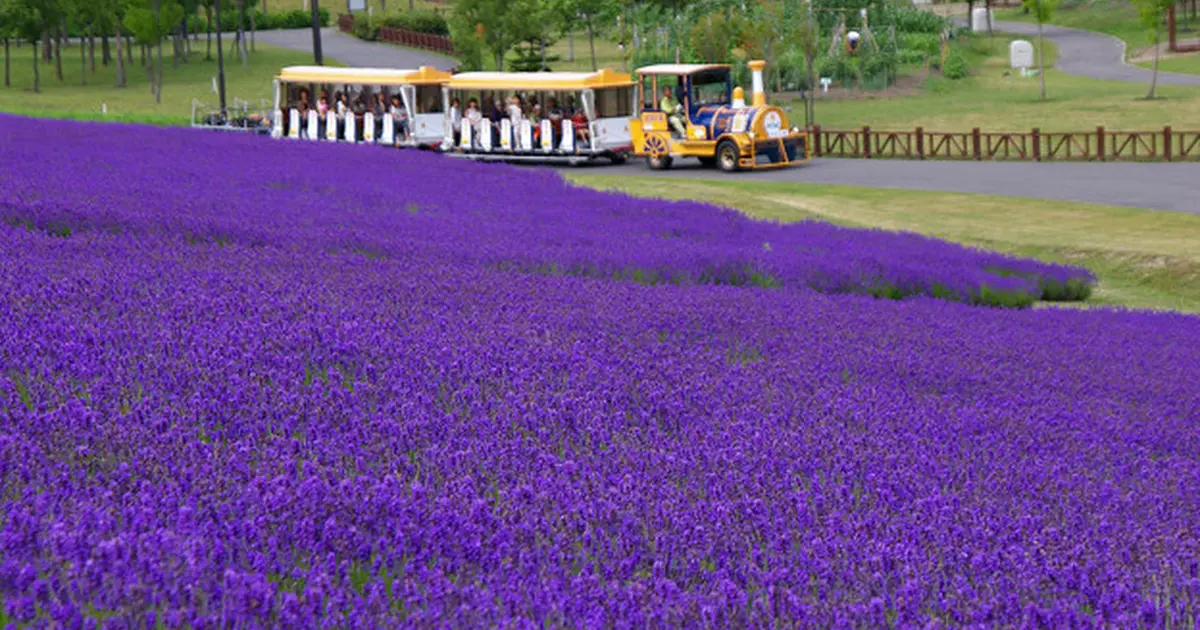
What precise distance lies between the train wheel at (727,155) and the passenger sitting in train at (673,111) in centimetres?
113

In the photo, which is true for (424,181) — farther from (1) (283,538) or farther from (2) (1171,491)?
(1) (283,538)

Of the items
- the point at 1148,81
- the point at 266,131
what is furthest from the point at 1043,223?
the point at 1148,81

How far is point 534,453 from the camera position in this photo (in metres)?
4.48

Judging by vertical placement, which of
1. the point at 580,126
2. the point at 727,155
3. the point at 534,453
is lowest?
the point at 534,453

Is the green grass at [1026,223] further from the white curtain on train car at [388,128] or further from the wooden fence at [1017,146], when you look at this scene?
the white curtain on train car at [388,128]

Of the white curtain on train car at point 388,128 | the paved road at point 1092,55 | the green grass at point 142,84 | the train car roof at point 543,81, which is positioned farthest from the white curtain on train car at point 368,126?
the paved road at point 1092,55

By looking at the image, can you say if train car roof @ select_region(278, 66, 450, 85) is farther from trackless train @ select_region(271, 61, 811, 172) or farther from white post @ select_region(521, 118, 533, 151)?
white post @ select_region(521, 118, 533, 151)

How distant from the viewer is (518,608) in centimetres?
319

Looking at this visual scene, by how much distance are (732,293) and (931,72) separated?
210 ft

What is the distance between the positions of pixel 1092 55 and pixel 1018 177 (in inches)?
2070

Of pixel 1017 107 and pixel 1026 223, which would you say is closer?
pixel 1026 223

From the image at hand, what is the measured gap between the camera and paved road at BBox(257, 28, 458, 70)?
79312 millimetres

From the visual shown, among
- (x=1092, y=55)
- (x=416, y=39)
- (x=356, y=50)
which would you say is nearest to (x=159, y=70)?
(x=356, y=50)

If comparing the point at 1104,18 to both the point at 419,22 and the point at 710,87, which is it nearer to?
the point at 419,22
